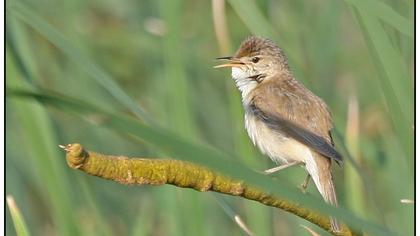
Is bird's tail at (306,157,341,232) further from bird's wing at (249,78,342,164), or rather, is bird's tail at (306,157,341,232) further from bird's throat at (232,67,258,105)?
bird's throat at (232,67,258,105)

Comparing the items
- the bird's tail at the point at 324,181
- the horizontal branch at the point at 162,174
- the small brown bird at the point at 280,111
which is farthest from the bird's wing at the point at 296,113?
the horizontal branch at the point at 162,174

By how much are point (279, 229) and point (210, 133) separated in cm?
51

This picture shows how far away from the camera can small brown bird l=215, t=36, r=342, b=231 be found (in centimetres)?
254

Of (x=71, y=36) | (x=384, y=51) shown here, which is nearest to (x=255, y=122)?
(x=384, y=51)

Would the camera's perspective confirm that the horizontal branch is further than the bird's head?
No

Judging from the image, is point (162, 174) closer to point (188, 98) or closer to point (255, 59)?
point (188, 98)

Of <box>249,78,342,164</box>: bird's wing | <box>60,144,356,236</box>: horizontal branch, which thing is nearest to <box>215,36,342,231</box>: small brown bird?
<box>249,78,342,164</box>: bird's wing

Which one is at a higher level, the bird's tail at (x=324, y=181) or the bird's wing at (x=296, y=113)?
the bird's wing at (x=296, y=113)

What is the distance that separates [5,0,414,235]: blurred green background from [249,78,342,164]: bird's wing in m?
0.06

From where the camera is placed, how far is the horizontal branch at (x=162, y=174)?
1439mm

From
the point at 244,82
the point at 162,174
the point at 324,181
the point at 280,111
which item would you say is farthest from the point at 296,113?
the point at 162,174

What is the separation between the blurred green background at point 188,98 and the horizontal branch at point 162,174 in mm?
76

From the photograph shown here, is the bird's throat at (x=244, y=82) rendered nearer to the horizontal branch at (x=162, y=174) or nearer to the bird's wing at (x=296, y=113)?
the bird's wing at (x=296, y=113)

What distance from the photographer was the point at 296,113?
254cm
